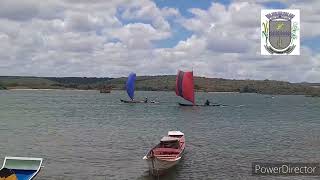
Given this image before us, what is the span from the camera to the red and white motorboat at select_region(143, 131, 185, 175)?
42.3 meters

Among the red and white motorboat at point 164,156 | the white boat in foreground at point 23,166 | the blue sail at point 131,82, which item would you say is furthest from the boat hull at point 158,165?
the blue sail at point 131,82

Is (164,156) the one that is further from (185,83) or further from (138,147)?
(185,83)

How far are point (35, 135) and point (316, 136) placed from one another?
46.6 metres

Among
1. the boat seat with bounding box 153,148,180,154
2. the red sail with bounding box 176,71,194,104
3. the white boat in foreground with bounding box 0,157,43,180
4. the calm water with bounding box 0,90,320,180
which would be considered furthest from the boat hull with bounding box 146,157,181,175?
the red sail with bounding box 176,71,194,104

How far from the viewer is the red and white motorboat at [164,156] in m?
42.3

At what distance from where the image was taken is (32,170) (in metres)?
38.8

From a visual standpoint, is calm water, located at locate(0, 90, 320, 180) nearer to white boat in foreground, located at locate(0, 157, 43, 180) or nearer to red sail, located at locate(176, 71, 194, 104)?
white boat in foreground, located at locate(0, 157, 43, 180)

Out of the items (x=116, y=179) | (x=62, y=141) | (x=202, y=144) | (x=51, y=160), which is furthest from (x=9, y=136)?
(x=116, y=179)

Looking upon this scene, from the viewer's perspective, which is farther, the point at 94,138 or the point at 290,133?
the point at 290,133

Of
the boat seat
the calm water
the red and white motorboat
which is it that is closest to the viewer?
the red and white motorboat

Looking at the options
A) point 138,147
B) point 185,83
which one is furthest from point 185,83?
point 138,147

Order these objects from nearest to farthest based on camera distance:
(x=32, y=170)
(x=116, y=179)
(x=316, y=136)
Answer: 1. (x=32, y=170)
2. (x=116, y=179)
3. (x=316, y=136)

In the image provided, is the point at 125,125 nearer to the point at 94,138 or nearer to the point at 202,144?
the point at 94,138

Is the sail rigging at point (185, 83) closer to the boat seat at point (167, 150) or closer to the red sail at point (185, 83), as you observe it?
the red sail at point (185, 83)
